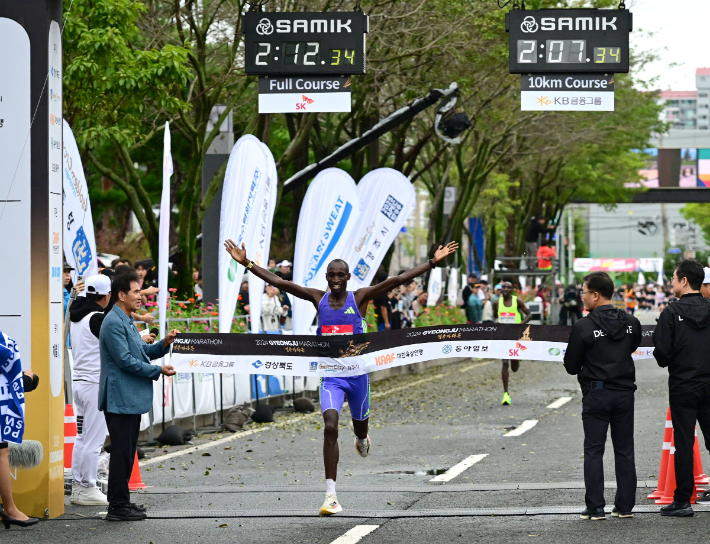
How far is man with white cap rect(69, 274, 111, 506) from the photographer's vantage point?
372 inches

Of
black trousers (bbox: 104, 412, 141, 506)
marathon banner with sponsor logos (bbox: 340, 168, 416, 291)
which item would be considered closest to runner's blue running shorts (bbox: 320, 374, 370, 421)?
black trousers (bbox: 104, 412, 141, 506)

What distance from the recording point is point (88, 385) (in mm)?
9656

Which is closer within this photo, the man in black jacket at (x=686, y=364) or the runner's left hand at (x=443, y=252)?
the man in black jacket at (x=686, y=364)

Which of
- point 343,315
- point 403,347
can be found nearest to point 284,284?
point 343,315

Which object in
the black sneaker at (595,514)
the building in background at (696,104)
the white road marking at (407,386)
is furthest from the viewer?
the building in background at (696,104)

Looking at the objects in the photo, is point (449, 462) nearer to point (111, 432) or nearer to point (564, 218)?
point (111, 432)

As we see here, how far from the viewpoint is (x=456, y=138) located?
25156 millimetres

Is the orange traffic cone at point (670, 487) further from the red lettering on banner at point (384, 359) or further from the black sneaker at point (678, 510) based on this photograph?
the red lettering on banner at point (384, 359)

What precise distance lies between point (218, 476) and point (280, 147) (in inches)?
1179

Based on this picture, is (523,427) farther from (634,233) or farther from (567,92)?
(634,233)

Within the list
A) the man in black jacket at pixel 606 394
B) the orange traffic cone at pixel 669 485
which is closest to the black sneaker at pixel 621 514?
the man in black jacket at pixel 606 394

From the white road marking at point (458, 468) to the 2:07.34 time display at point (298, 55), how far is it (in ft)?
18.8

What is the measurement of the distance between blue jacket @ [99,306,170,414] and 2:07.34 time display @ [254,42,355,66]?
24.7ft

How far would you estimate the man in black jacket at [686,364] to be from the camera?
27.5 feet
